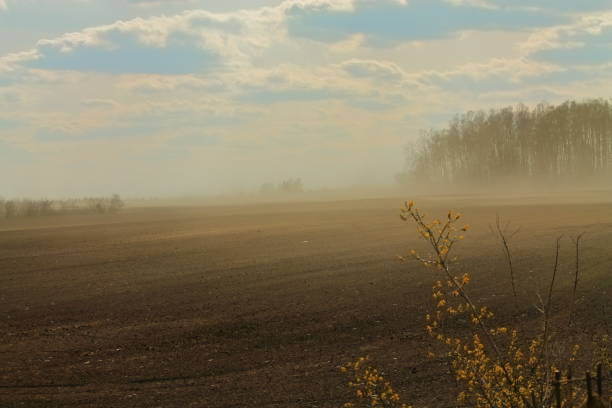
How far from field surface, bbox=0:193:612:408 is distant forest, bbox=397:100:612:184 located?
7633cm

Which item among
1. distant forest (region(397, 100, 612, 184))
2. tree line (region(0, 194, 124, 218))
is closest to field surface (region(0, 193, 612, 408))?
tree line (region(0, 194, 124, 218))

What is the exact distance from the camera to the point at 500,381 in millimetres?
6297

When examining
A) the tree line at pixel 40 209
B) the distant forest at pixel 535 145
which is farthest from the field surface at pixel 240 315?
the distant forest at pixel 535 145

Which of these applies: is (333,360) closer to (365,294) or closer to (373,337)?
(373,337)

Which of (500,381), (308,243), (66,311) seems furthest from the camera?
(308,243)

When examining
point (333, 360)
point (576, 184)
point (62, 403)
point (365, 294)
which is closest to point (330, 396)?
point (333, 360)

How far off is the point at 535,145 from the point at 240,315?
9907 cm

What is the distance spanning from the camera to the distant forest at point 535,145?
10419 centimetres

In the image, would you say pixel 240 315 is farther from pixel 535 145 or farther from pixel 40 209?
pixel 535 145

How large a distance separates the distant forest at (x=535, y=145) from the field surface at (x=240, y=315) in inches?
3005

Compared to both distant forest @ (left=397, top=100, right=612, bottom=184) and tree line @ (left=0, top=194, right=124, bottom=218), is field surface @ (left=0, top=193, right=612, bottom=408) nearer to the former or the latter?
tree line @ (left=0, top=194, right=124, bottom=218)

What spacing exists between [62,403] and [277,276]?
489 inches

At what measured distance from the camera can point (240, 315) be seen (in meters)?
17.2

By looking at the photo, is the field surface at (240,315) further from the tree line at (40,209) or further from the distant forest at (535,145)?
the distant forest at (535,145)
